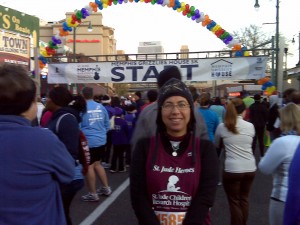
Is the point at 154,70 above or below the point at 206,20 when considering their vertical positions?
below

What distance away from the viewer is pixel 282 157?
3104 millimetres

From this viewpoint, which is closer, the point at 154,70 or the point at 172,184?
the point at 172,184

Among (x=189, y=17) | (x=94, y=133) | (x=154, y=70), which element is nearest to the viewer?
(x=94, y=133)

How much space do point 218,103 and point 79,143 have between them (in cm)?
629

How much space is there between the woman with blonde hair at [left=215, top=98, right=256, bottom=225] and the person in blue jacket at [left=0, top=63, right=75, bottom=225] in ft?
10.2

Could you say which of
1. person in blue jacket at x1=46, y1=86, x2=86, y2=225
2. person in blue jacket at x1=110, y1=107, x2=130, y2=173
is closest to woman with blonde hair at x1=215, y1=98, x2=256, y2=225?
person in blue jacket at x1=46, y1=86, x2=86, y2=225

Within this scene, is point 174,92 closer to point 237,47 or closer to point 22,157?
point 22,157

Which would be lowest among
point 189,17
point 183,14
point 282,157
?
point 282,157

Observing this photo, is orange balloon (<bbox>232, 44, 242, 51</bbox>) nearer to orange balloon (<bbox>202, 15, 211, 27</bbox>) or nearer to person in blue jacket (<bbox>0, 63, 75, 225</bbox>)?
orange balloon (<bbox>202, 15, 211, 27</bbox>)

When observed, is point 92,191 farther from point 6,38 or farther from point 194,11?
point 6,38

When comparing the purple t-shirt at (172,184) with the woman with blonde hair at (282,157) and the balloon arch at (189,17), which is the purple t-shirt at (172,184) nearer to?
the woman with blonde hair at (282,157)

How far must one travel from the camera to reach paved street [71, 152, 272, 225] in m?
5.36

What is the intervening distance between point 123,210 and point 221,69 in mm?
5711

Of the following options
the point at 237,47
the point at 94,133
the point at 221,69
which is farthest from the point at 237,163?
the point at 237,47
